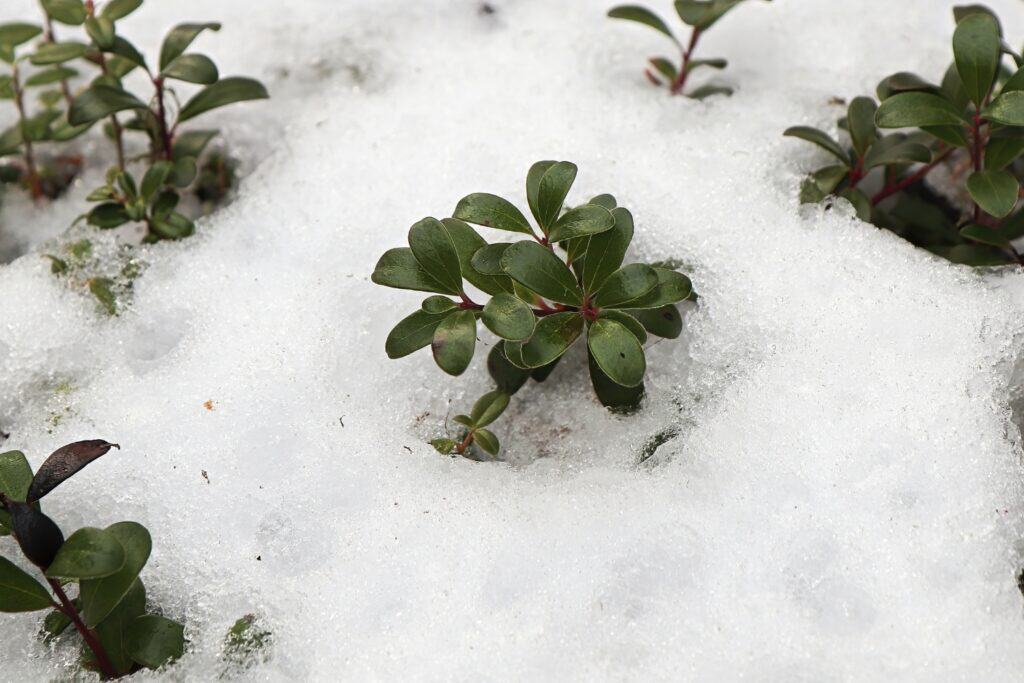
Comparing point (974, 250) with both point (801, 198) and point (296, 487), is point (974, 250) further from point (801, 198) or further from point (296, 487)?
point (296, 487)

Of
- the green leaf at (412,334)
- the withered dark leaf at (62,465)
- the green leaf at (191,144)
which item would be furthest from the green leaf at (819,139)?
the withered dark leaf at (62,465)

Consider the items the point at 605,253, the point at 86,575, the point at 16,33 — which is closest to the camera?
the point at 86,575

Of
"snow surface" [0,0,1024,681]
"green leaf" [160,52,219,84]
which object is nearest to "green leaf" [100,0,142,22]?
"green leaf" [160,52,219,84]

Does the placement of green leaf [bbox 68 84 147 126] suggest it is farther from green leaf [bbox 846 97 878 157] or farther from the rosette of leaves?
green leaf [bbox 846 97 878 157]

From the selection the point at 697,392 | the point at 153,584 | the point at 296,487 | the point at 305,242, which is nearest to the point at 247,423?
the point at 296,487

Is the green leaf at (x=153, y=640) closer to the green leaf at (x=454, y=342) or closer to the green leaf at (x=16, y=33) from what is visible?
the green leaf at (x=454, y=342)

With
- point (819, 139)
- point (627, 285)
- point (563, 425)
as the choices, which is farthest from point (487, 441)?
point (819, 139)

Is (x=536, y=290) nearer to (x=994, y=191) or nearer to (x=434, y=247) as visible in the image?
(x=434, y=247)
